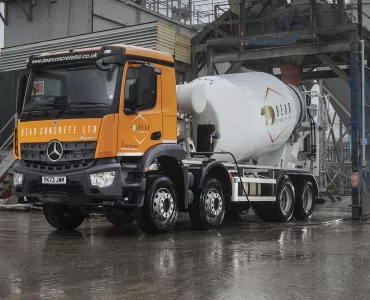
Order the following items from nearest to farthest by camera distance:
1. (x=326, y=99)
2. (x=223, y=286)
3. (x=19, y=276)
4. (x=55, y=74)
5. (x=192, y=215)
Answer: (x=223, y=286), (x=19, y=276), (x=55, y=74), (x=192, y=215), (x=326, y=99)

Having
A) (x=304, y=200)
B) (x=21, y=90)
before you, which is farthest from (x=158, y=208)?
(x=304, y=200)

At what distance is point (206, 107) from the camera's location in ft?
41.7

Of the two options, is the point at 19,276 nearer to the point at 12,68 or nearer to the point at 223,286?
the point at 223,286

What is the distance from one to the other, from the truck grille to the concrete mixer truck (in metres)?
0.02

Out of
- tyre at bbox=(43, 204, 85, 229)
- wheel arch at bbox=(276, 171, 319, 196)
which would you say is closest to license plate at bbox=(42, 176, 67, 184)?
tyre at bbox=(43, 204, 85, 229)

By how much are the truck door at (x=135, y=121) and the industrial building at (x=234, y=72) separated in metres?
1.60

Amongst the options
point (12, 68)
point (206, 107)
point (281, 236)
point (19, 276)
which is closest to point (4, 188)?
point (12, 68)

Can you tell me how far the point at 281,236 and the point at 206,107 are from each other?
307cm

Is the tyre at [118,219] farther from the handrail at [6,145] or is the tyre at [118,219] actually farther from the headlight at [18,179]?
the handrail at [6,145]

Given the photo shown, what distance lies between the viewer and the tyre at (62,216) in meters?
12.3

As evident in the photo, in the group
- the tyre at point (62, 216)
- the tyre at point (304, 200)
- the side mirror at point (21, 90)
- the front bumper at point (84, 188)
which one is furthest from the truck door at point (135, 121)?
the tyre at point (304, 200)

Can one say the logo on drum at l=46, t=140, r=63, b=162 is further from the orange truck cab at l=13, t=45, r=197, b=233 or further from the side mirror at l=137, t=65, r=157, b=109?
the side mirror at l=137, t=65, r=157, b=109

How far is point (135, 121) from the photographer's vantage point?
418 inches

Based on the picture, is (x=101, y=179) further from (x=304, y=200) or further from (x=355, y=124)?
(x=355, y=124)
